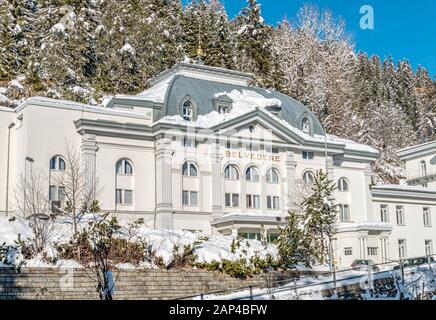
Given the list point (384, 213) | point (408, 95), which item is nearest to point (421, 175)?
point (384, 213)

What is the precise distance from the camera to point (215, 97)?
1865 inches

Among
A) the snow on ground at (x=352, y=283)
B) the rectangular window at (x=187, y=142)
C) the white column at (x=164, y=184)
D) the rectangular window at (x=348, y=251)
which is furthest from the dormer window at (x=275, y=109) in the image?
the snow on ground at (x=352, y=283)

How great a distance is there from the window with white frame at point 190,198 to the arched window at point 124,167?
12.7 feet

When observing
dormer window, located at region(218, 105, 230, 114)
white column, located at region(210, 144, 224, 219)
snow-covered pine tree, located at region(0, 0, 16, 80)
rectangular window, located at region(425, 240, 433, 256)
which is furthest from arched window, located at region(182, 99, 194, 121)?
rectangular window, located at region(425, 240, 433, 256)

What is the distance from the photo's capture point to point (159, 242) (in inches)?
1099

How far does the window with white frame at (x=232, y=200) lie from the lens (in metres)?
45.4

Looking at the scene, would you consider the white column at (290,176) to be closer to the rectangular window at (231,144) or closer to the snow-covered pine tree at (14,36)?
the rectangular window at (231,144)

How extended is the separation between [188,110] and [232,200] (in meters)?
6.93

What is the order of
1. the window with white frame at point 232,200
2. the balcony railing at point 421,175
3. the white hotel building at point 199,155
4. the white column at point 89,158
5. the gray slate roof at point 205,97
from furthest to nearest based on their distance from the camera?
the balcony railing at point 421,175
the window with white frame at point 232,200
the gray slate roof at point 205,97
the white hotel building at point 199,155
the white column at point 89,158

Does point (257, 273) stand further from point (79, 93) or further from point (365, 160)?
point (79, 93)

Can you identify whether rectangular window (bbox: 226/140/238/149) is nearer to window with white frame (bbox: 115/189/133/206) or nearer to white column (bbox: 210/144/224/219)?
white column (bbox: 210/144/224/219)

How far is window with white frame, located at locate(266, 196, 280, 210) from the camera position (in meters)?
47.0

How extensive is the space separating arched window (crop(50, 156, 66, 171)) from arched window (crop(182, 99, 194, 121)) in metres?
9.06
